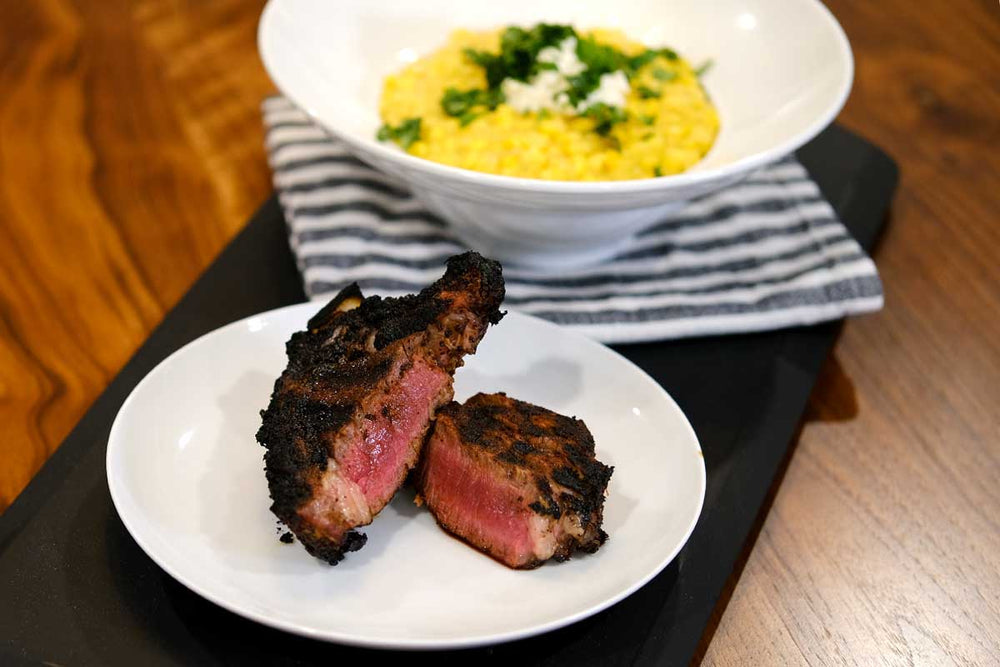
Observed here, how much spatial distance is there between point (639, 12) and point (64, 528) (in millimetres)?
2413

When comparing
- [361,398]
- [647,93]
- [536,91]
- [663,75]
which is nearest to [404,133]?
[536,91]

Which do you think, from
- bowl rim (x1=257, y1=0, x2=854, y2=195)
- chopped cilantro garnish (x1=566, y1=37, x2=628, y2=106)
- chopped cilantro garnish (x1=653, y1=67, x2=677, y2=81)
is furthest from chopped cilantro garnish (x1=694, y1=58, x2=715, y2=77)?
bowl rim (x1=257, y1=0, x2=854, y2=195)

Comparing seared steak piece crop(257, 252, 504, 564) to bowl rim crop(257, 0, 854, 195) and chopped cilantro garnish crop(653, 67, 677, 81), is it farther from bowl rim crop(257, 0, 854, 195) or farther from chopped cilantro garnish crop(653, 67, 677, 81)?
chopped cilantro garnish crop(653, 67, 677, 81)

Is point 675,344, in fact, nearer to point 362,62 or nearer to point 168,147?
point 362,62

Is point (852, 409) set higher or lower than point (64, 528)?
lower

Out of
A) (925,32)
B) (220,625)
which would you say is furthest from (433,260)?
(925,32)

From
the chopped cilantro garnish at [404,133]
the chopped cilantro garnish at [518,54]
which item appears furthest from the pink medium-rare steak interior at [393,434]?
the chopped cilantro garnish at [518,54]

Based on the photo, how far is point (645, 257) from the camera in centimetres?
287

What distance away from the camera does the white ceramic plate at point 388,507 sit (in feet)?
5.65

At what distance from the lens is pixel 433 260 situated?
2.82m

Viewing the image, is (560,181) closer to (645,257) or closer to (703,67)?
(645,257)

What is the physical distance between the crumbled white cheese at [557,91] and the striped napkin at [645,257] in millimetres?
417

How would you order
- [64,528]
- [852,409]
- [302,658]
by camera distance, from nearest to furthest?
[302,658], [64,528], [852,409]

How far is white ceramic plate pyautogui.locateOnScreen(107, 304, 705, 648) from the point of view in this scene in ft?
5.65
